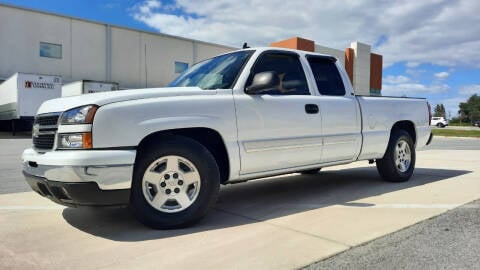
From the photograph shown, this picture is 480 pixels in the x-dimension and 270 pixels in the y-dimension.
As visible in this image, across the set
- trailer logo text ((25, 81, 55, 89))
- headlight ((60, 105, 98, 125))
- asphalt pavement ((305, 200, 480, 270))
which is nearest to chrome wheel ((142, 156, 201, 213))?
headlight ((60, 105, 98, 125))

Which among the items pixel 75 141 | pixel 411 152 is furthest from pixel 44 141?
pixel 411 152

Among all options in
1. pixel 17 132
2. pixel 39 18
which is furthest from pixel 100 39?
pixel 17 132

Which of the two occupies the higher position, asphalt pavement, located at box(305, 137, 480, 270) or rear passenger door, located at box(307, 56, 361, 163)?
rear passenger door, located at box(307, 56, 361, 163)

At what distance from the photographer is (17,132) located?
2559cm

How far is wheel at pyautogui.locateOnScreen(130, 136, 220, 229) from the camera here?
3.85 meters

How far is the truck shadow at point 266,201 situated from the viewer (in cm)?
403

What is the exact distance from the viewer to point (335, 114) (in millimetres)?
5398

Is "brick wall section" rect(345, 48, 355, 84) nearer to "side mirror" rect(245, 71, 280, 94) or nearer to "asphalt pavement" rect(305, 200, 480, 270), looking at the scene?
"side mirror" rect(245, 71, 280, 94)

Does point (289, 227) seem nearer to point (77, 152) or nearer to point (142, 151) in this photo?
point (142, 151)

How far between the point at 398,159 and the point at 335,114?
1836mm

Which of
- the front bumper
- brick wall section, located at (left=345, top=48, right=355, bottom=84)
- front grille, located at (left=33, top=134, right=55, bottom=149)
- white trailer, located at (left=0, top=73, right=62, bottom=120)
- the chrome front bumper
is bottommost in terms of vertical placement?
the front bumper

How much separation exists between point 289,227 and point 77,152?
6.65 feet

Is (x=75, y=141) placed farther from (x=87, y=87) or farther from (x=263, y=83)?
(x=87, y=87)

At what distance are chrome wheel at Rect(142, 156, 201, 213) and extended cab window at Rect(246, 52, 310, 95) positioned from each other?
1.36m
